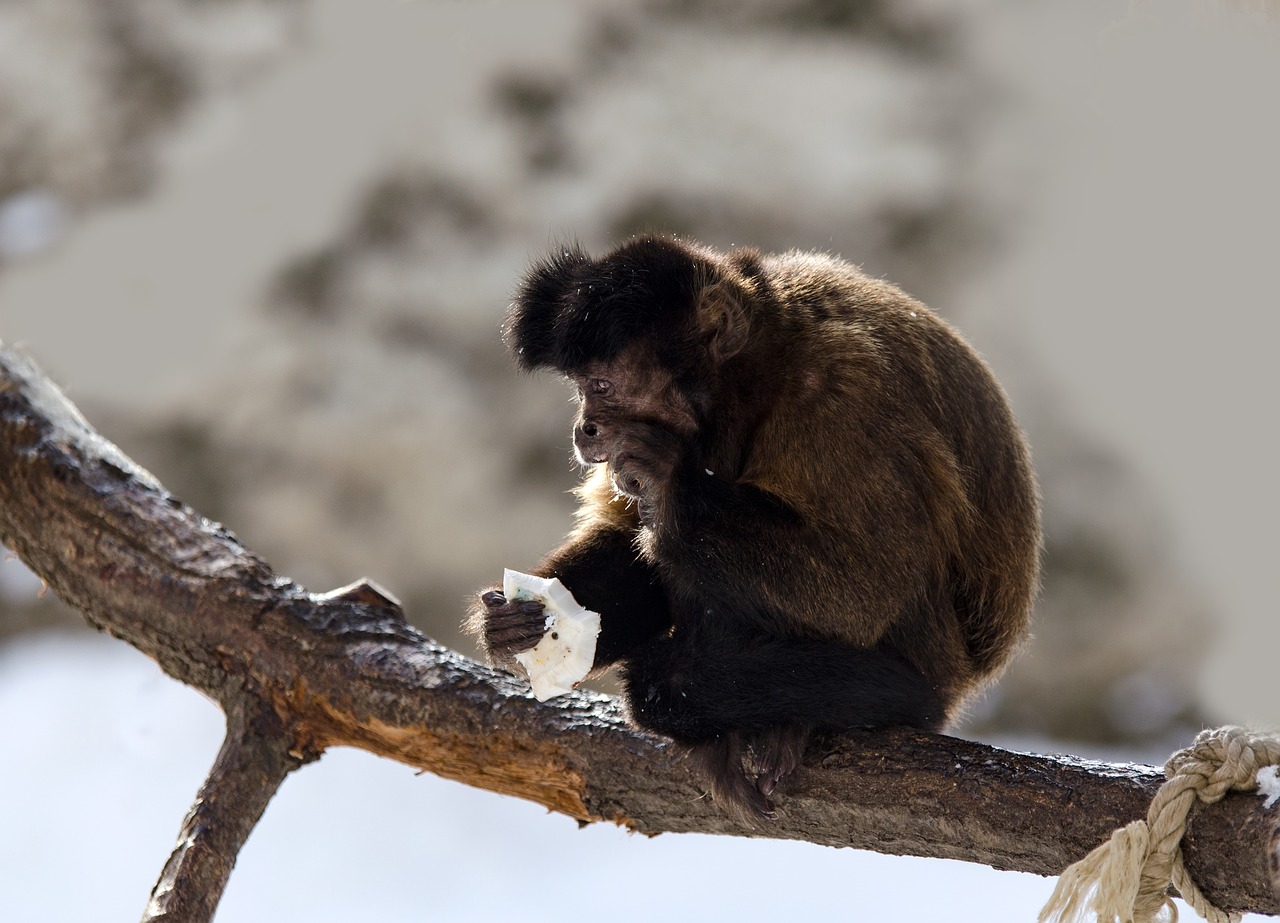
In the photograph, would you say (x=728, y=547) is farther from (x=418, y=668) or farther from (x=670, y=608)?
(x=418, y=668)

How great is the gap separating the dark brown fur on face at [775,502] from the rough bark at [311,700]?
0.54ft

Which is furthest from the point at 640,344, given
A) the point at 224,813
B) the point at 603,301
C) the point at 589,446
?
the point at 224,813

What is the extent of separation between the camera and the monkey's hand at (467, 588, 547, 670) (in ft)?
11.4

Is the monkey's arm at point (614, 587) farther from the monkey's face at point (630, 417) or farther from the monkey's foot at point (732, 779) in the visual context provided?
the monkey's foot at point (732, 779)

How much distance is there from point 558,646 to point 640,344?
33.9 inches

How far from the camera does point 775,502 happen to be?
3.28 metres

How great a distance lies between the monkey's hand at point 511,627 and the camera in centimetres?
347

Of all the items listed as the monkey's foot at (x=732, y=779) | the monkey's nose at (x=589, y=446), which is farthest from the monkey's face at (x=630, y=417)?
the monkey's foot at (x=732, y=779)

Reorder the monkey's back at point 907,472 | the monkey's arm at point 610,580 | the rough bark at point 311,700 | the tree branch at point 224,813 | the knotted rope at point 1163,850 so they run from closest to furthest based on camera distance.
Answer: the knotted rope at point 1163,850, the rough bark at point 311,700, the monkey's back at point 907,472, the tree branch at point 224,813, the monkey's arm at point 610,580

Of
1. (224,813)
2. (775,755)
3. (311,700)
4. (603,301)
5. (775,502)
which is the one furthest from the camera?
(311,700)

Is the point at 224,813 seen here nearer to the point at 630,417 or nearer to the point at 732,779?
the point at 732,779

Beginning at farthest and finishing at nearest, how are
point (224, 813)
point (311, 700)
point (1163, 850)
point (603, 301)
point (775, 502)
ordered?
1. point (311, 700)
2. point (224, 813)
3. point (603, 301)
4. point (775, 502)
5. point (1163, 850)

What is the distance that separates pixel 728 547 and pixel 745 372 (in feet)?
1.85

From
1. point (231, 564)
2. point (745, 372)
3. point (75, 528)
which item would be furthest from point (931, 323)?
point (75, 528)
